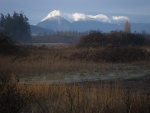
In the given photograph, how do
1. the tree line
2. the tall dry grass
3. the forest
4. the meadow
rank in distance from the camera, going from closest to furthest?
the meadow < the tall dry grass < the forest < the tree line

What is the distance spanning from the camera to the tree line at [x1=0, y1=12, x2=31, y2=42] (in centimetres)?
9212

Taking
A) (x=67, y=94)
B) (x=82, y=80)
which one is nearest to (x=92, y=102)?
(x=67, y=94)

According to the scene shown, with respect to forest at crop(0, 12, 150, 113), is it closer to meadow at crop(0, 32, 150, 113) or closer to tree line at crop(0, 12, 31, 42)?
meadow at crop(0, 32, 150, 113)

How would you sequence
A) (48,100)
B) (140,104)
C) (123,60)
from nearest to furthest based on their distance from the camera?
1. (140,104)
2. (48,100)
3. (123,60)

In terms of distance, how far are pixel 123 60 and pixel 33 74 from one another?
1015 cm

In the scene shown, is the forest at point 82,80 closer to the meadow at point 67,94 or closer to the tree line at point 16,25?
the meadow at point 67,94

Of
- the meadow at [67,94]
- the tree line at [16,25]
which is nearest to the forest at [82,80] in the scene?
the meadow at [67,94]

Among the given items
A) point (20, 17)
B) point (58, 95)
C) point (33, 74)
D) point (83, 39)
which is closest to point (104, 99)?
point (58, 95)

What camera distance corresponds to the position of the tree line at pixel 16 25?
92125 mm

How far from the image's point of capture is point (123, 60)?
2517 centimetres

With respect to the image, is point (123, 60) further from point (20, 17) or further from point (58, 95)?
point (20, 17)

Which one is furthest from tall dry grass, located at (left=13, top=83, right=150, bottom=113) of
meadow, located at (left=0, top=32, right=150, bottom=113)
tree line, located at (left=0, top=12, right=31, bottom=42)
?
tree line, located at (left=0, top=12, right=31, bottom=42)

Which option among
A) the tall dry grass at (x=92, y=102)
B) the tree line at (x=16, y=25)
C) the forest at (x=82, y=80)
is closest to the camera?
the tall dry grass at (x=92, y=102)

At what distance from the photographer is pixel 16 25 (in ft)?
303
